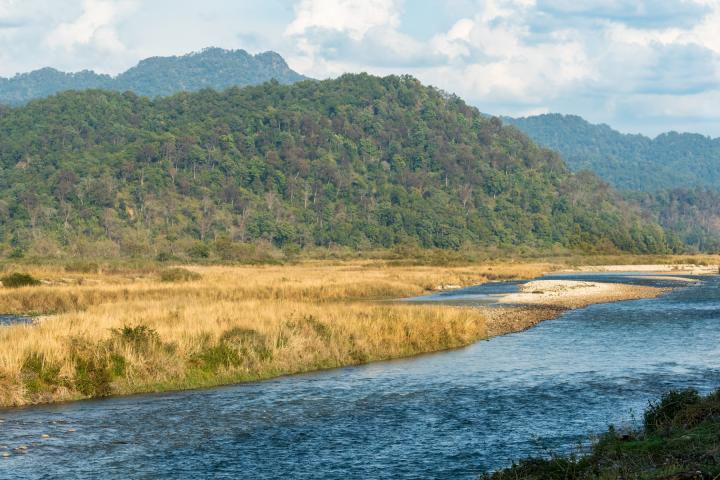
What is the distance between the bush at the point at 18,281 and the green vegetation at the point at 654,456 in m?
48.6

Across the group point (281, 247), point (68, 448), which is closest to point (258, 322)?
point (68, 448)

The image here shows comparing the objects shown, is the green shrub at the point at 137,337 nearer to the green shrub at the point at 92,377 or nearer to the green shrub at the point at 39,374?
the green shrub at the point at 92,377

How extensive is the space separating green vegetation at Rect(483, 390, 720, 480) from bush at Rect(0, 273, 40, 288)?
48647 mm

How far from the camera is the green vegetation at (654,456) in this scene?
43.6ft

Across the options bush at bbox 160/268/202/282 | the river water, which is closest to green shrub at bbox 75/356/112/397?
the river water

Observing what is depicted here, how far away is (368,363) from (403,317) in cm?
547

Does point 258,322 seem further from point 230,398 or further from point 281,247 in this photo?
point 281,247

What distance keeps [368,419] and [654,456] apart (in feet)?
29.3

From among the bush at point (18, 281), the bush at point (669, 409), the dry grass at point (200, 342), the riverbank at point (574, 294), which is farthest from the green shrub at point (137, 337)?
the riverbank at point (574, 294)

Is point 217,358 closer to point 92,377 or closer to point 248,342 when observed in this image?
point 248,342

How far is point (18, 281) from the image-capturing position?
192ft

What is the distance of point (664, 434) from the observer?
17281 millimetres

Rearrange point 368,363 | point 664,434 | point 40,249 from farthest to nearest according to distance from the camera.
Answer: point 40,249 → point 368,363 → point 664,434

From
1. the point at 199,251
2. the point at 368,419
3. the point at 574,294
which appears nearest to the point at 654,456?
the point at 368,419
